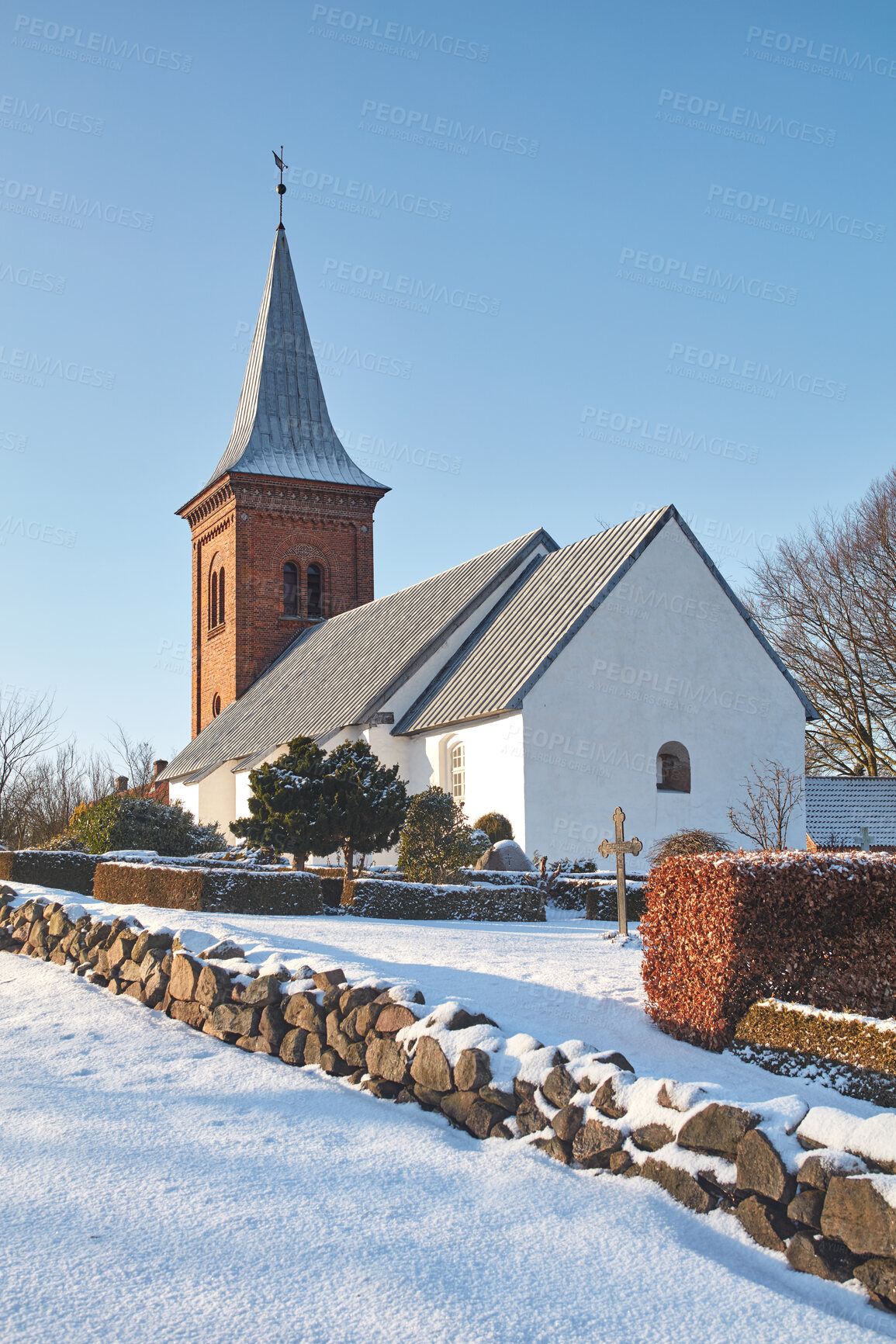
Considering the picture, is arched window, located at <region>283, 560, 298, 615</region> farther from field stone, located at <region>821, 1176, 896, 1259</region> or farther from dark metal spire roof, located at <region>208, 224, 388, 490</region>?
field stone, located at <region>821, 1176, 896, 1259</region>

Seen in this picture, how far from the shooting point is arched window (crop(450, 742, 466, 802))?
21.3 metres

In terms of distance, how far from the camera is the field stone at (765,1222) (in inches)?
165

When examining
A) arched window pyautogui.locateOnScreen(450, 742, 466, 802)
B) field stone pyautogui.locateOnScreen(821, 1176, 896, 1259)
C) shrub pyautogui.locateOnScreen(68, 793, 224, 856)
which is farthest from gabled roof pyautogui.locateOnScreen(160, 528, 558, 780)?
field stone pyautogui.locateOnScreen(821, 1176, 896, 1259)

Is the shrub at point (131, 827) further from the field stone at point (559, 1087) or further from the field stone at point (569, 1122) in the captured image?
the field stone at point (569, 1122)

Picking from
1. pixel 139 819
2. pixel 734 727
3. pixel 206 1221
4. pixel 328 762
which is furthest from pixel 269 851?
pixel 206 1221

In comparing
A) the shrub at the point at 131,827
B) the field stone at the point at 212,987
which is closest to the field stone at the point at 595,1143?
the field stone at the point at 212,987

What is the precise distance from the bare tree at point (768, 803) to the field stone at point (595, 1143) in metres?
16.1

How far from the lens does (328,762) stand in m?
16.5

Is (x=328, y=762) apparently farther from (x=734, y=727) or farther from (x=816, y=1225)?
(x=816, y=1225)

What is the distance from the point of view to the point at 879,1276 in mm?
3811

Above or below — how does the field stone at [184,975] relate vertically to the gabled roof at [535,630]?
below

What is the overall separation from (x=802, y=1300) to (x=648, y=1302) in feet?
1.77

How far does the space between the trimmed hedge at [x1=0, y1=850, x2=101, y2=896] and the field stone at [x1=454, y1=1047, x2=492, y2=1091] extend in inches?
387

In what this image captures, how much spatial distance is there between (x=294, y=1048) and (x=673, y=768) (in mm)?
15346
